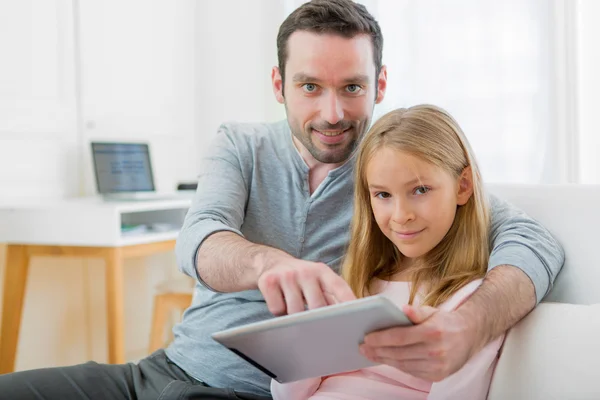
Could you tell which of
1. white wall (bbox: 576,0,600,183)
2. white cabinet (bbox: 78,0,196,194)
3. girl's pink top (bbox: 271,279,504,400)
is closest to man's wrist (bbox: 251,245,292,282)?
girl's pink top (bbox: 271,279,504,400)

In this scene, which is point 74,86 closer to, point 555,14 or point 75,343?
point 75,343

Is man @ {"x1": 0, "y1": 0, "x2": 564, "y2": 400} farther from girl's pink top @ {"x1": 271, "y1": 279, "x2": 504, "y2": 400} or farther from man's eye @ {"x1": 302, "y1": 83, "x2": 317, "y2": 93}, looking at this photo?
girl's pink top @ {"x1": 271, "y1": 279, "x2": 504, "y2": 400}

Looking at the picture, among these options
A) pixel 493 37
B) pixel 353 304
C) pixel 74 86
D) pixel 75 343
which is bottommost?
pixel 75 343

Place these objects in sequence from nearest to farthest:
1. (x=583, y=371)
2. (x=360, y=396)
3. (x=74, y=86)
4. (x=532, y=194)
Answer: (x=583, y=371) < (x=360, y=396) < (x=532, y=194) < (x=74, y=86)

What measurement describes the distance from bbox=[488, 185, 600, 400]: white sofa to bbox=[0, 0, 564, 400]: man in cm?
6

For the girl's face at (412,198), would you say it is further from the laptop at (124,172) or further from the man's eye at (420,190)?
the laptop at (124,172)

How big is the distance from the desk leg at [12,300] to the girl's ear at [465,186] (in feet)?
5.65

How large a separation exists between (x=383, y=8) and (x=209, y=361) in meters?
2.28

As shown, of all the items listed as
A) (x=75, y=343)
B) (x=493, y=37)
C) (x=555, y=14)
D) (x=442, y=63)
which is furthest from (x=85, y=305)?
(x=555, y=14)

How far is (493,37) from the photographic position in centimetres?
295

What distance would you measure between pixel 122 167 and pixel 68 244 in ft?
1.97

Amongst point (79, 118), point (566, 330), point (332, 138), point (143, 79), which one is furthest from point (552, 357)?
point (143, 79)

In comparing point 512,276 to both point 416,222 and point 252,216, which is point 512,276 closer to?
point 416,222

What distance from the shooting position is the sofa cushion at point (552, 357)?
0.95 metres
